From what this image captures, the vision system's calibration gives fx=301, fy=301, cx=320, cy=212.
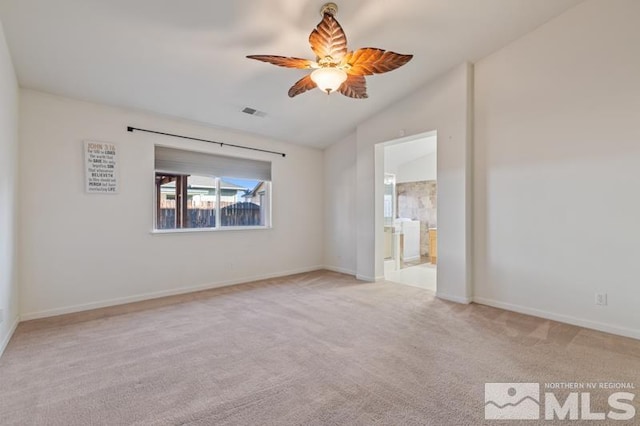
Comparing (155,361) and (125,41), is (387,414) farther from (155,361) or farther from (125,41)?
(125,41)

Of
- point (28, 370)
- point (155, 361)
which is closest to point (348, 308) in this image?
point (155, 361)

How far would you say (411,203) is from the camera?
8266 mm

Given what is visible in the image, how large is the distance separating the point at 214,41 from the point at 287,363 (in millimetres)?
3055

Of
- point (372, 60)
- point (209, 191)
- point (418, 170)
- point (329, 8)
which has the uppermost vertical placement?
point (329, 8)

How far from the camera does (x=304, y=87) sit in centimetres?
309

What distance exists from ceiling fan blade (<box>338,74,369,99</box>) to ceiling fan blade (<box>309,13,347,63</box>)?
0.35m

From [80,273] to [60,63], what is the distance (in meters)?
2.34

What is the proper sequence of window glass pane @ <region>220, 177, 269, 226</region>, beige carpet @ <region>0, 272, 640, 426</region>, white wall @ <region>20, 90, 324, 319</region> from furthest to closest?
window glass pane @ <region>220, 177, 269, 226</region>, white wall @ <region>20, 90, 324, 319</region>, beige carpet @ <region>0, 272, 640, 426</region>

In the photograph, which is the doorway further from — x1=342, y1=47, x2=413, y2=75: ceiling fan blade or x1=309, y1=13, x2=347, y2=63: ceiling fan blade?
x1=309, y1=13, x2=347, y2=63: ceiling fan blade

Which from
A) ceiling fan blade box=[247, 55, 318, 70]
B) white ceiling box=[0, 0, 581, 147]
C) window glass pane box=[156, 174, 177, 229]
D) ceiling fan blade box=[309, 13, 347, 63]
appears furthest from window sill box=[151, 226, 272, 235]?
ceiling fan blade box=[309, 13, 347, 63]

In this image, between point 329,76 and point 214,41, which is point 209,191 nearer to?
point 214,41

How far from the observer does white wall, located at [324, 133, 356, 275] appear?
578cm

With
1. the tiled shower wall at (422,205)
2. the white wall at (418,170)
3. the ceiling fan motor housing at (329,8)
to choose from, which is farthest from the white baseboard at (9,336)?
the white wall at (418,170)

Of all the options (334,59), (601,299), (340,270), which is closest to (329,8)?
(334,59)
